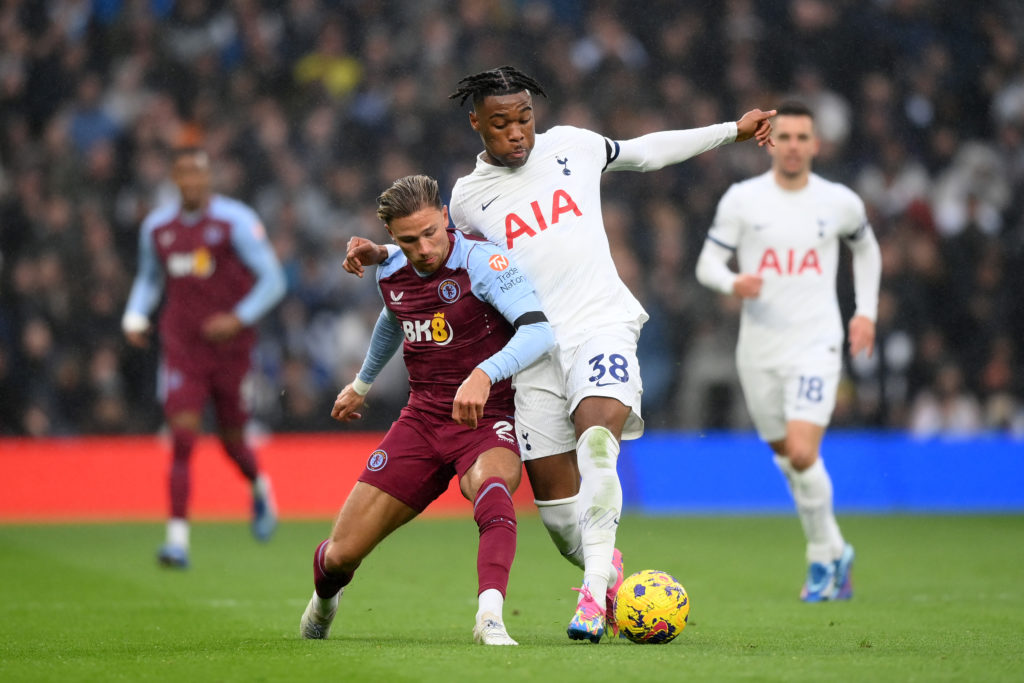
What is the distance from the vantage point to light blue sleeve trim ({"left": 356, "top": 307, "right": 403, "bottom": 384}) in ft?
20.2

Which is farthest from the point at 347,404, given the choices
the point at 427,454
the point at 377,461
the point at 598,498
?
the point at 598,498

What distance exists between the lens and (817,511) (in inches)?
319

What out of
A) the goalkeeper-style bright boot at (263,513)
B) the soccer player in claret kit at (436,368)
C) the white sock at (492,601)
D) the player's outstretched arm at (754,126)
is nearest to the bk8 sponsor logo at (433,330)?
the soccer player in claret kit at (436,368)

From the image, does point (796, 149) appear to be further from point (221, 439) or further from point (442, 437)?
point (221, 439)

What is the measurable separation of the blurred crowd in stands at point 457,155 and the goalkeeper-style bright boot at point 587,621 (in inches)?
362

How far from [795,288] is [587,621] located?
3537mm

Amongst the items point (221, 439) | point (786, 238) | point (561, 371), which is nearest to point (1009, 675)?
point (561, 371)

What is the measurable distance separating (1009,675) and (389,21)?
13910mm

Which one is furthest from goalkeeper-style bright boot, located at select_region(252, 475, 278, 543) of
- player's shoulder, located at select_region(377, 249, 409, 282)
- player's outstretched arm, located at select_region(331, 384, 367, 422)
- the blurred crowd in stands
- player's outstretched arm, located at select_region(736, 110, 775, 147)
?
player's outstretched arm, located at select_region(736, 110, 775, 147)

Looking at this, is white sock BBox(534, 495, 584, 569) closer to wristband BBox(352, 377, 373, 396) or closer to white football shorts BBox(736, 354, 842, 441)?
wristband BBox(352, 377, 373, 396)

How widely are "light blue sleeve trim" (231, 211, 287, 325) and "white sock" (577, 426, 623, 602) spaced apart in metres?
5.21

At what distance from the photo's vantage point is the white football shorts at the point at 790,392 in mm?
8156

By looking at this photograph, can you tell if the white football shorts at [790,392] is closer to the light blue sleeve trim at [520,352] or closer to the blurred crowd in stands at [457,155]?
the light blue sleeve trim at [520,352]

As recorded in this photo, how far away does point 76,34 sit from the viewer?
16.9 metres
